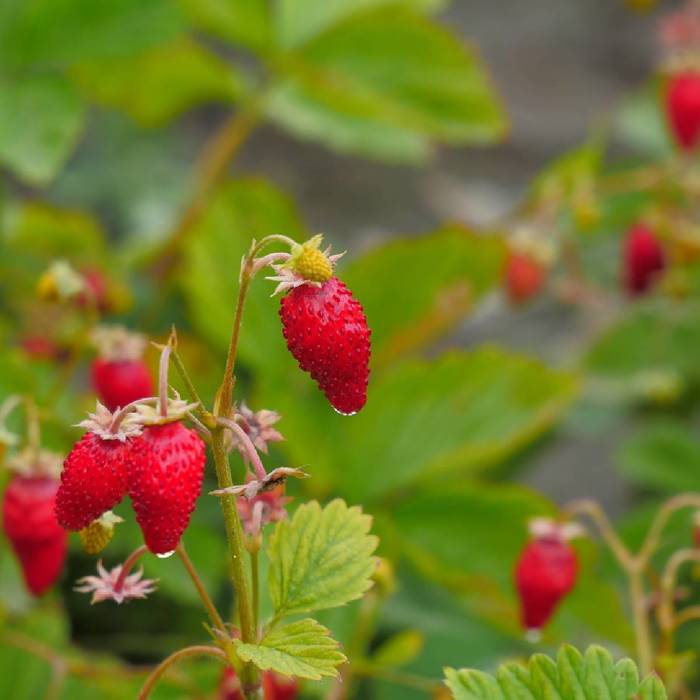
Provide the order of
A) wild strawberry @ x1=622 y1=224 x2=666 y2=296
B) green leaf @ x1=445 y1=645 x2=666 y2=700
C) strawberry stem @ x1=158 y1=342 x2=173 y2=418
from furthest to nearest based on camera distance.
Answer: wild strawberry @ x1=622 y1=224 x2=666 y2=296, green leaf @ x1=445 y1=645 x2=666 y2=700, strawberry stem @ x1=158 y1=342 x2=173 y2=418

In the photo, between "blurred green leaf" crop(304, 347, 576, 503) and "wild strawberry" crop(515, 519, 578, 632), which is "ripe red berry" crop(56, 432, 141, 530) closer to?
"wild strawberry" crop(515, 519, 578, 632)

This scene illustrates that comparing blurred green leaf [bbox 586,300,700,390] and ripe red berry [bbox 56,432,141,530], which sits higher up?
ripe red berry [bbox 56,432,141,530]

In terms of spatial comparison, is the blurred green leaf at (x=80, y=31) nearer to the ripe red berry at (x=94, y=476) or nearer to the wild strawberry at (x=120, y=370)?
the wild strawberry at (x=120, y=370)

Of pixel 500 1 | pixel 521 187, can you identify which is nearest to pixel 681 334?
pixel 521 187

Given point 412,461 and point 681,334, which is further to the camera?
point 681,334

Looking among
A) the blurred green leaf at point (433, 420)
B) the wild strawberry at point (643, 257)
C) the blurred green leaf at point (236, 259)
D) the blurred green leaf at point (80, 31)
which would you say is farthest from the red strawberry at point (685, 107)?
the blurred green leaf at point (80, 31)

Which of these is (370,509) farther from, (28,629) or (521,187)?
(521,187)

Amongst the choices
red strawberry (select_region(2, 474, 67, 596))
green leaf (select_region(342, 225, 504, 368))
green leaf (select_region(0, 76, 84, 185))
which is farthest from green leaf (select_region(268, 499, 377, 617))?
green leaf (select_region(342, 225, 504, 368))
